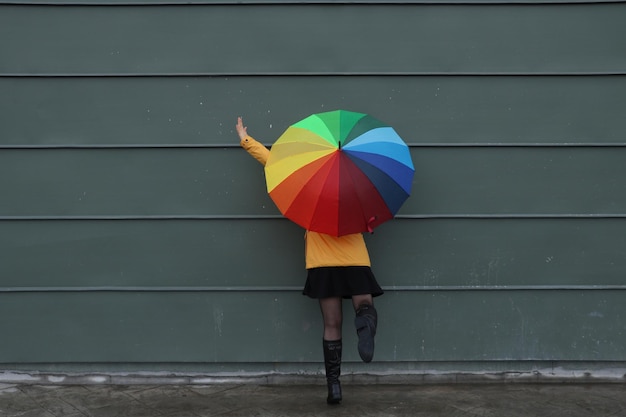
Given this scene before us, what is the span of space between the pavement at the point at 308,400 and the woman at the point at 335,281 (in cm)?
32

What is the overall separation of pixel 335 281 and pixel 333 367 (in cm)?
56

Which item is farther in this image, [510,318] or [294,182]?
[510,318]

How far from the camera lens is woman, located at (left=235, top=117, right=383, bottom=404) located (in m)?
5.25

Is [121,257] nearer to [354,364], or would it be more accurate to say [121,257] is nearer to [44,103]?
[44,103]

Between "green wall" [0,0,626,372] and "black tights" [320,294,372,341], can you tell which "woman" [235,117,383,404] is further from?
"green wall" [0,0,626,372]

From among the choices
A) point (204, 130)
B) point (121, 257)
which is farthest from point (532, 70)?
point (121, 257)

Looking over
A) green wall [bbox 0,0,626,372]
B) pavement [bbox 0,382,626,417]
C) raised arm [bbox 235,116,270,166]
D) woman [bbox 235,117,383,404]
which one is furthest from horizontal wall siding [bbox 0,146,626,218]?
pavement [bbox 0,382,626,417]

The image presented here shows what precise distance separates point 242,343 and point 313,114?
1658 millimetres

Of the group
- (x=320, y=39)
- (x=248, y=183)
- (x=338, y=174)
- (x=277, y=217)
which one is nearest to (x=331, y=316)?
(x=277, y=217)

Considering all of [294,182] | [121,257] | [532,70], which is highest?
[532,70]

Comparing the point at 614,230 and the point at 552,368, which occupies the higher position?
the point at 614,230

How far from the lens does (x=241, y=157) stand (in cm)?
567

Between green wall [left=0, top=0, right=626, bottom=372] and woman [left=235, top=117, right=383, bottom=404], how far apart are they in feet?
1.38

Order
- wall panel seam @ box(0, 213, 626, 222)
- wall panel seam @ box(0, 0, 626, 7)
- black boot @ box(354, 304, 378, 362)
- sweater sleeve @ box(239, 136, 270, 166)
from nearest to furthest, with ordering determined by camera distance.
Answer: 1. black boot @ box(354, 304, 378, 362)
2. sweater sleeve @ box(239, 136, 270, 166)
3. wall panel seam @ box(0, 0, 626, 7)
4. wall panel seam @ box(0, 213, 626, 222)
